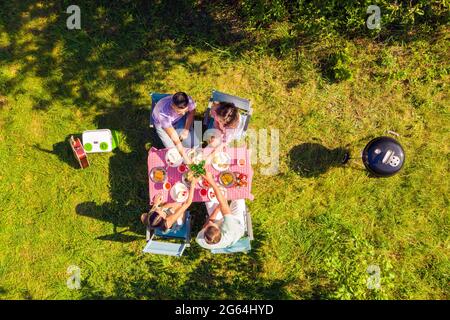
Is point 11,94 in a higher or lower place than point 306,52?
lower

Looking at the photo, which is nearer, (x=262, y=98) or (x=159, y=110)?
(x=159, y=110)

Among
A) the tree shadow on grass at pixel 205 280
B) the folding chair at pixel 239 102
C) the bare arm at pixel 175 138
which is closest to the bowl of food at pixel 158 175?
the bare arm at pixel 175 138

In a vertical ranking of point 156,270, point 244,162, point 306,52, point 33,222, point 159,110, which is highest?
point 306,52

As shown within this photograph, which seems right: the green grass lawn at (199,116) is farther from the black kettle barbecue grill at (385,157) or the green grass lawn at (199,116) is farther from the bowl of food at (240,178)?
the bowl of food at (240,178)

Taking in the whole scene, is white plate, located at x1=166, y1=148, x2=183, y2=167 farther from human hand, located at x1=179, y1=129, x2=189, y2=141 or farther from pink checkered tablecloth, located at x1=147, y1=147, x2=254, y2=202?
human hand, located at x1=179, y1=129, x2=189, y2=141

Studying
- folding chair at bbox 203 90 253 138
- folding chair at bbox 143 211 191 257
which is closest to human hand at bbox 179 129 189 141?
folding chair at bbox 203 90 253 138

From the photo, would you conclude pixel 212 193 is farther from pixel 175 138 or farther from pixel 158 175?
pixel 175 138

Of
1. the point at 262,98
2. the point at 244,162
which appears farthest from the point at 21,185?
the point at 262,98

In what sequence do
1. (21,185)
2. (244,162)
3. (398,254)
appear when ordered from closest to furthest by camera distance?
(244,162) < (398,254) < (21,185)

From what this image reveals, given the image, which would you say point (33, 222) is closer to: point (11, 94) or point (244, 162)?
point (11, 94)
